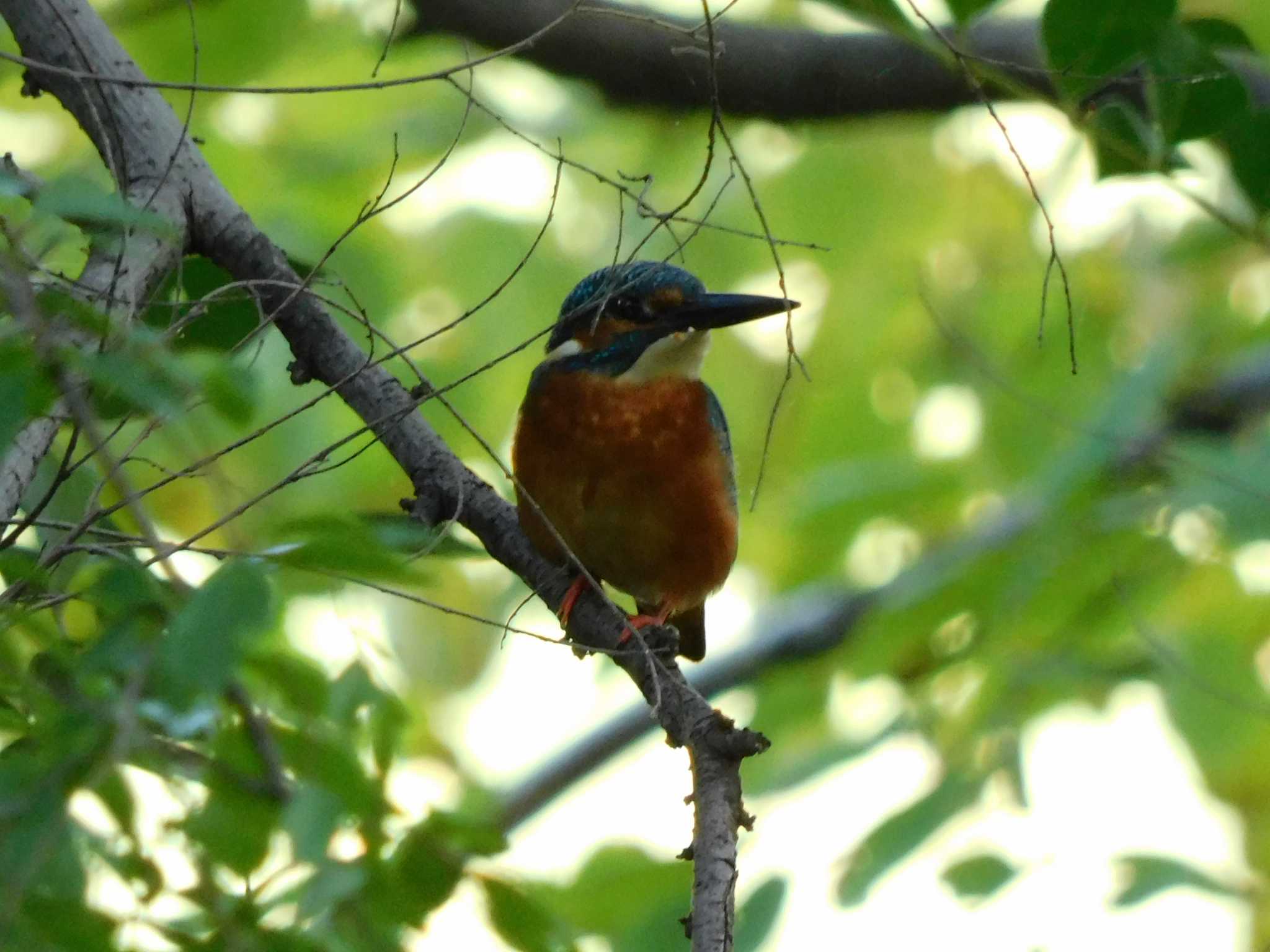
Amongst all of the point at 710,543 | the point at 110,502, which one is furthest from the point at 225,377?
the point at 710,543

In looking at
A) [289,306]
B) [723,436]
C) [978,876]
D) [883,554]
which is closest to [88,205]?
[289,306]

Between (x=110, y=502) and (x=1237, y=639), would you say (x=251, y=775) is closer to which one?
(x=110, y=502)

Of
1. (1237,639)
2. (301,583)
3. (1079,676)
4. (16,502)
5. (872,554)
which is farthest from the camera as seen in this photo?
(872,554)

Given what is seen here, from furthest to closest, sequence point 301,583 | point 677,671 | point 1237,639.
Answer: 1. point 1237,639
2. point 677,671
3. point 301,583

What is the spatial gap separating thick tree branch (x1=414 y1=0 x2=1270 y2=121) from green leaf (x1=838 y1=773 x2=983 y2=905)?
185 cm

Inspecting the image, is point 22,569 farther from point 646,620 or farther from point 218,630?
point 646,620

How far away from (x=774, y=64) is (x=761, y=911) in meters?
2.53

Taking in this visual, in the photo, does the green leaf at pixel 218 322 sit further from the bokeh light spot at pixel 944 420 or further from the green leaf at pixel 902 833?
the bokeh light spot at pixel 944 420

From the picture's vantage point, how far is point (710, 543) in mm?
4062

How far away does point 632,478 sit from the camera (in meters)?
3.98

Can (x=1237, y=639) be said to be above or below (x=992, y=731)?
above

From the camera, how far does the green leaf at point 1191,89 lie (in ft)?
8.50

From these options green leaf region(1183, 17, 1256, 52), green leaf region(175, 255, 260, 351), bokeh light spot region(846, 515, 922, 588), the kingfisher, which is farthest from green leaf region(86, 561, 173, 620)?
bokeh light spot region(846, 515, 922, 588)

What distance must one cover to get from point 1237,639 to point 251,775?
3442mm
